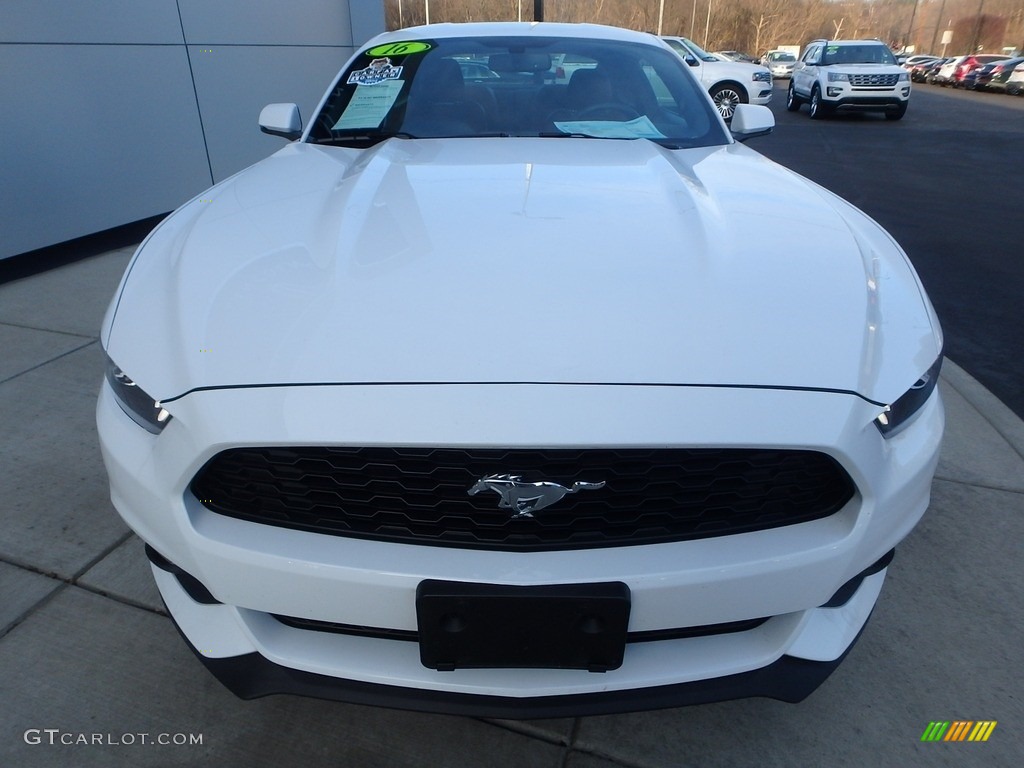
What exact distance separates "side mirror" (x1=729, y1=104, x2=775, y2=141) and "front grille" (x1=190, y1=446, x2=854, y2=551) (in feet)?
6.77

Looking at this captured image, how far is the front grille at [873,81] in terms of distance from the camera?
1481 centimetres

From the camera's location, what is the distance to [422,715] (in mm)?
1652

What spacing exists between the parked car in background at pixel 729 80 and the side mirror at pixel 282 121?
466 inches

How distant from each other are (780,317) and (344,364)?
813 mm

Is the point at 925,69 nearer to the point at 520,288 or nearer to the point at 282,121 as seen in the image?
the point at 282,121

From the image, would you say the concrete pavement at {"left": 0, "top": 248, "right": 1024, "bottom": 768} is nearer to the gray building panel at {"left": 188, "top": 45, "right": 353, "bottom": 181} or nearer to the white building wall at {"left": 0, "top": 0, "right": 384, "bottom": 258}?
the white building wall at {"left": 0, "top": 0, "right": 384, "bottom": 258}

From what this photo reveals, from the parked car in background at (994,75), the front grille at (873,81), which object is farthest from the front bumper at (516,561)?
the parked car in background at (994,75)

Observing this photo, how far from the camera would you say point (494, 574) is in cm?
118

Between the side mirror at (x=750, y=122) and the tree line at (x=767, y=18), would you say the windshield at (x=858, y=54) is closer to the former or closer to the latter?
the side mirror at (x=750, y=122)

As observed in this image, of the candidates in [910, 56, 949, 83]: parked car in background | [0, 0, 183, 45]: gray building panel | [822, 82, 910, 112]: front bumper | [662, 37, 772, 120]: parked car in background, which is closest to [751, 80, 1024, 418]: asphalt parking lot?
[822, 82, 910, 112]: front bumper

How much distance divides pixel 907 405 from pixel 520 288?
78 centimetres

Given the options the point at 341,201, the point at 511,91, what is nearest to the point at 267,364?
the point at 341,201

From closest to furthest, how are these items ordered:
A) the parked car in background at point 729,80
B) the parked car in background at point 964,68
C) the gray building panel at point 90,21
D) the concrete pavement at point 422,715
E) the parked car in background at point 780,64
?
the concrete pavement at point 422,715 → the gray building panel at point 90,21 → the parked car in background at point 729,80 → the parked car in background at point 964,68 → the parked car in background at point 780,64

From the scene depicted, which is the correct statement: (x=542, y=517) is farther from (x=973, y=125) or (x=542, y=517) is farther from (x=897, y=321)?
(x=973, y=125)
